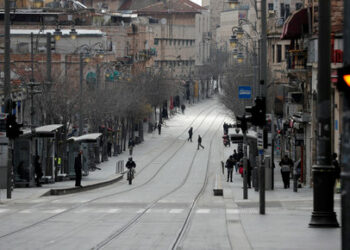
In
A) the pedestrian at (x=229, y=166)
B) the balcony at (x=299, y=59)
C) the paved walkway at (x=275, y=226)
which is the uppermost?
the balcony at (x=299, y=59)

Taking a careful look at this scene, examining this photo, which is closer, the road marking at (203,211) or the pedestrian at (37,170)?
the road marking at (203,211)

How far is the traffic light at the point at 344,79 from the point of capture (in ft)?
34.2

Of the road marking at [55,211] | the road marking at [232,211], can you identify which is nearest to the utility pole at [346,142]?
the road marking at [232,211]

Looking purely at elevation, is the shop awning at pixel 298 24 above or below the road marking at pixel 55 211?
above

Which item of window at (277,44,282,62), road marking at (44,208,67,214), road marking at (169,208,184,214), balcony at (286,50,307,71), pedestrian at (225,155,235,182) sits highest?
window at (277,44,282,62)

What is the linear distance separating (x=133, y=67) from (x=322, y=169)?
106631 mm

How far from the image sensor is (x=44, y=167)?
47.5 meters

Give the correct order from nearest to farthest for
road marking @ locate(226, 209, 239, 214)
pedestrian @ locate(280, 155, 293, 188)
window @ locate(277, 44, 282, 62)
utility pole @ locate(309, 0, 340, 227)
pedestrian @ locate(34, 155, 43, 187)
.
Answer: utility pole @ locate(309, 0, 340, 227), road marking @ locate(226, 209, 239, 214), pedestrian @ locate(34, 155, 43, 187), pedestrian @ locate(280, 155, 293, 188), window @ locate(277, 44, 282, 62)

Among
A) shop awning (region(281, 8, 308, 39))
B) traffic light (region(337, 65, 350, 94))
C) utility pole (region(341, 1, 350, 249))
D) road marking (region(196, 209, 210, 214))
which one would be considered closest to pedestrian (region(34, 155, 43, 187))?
shop awning (region(281, 8, 308, 39))

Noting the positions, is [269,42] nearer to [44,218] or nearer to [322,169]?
[44,218]

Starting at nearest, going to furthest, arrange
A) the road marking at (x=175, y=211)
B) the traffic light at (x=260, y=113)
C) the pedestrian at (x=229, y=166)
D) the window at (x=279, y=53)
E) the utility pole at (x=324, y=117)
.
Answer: the utility pole at (x=324, y=117) → the traffic light at (x=260, y=113) → the road marking at (x=175, y=211) → the pedestrian at (x=229, y=166) → the window at (x=279, y=53)

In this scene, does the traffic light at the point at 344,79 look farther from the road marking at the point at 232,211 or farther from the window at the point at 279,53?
the window at the point at 279,53

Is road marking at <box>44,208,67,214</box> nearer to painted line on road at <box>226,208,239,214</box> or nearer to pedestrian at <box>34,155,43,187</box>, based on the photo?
painted line on road at <box>226,208,239,214</box>

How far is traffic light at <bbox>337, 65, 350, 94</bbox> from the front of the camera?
10.4 meters
